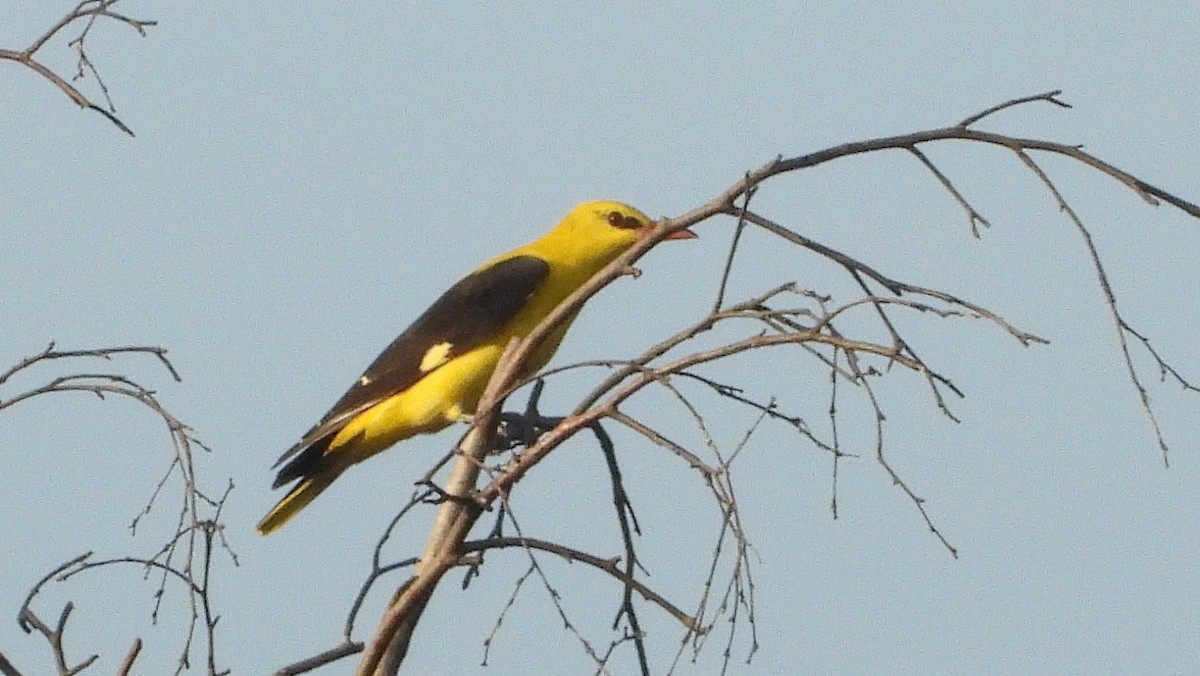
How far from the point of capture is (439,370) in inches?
254

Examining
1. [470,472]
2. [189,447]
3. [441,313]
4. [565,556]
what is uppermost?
[441,313]

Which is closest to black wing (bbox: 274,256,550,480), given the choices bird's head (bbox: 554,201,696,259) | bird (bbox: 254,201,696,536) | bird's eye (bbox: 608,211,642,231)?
bird (bbox: 254,201,696,536)

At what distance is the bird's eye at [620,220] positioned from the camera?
680 centimetres

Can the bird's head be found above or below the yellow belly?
above

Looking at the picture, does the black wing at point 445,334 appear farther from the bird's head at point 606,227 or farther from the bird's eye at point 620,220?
the bird's eye at point 620,220

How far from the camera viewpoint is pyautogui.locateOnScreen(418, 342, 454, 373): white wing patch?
6457 mm

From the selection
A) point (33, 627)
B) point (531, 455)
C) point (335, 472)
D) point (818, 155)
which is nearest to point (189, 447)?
point (33, 627)

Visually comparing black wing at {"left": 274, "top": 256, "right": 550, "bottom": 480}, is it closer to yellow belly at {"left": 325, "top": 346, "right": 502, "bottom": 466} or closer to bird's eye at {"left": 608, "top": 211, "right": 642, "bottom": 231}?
yellow belly at {"left": 325, "top": 346, "right": 502, "bottom": 466}

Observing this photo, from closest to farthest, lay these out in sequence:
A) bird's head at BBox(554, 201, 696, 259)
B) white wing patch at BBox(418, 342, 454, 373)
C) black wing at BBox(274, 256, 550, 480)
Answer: black wing at BBox(274, 256, 550, 480), white wing patch at BBox(418, 342, 454, 373), bird's head at BBox(554, 201, 696, 259)

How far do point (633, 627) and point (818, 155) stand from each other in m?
1.14

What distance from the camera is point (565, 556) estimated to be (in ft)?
12.8

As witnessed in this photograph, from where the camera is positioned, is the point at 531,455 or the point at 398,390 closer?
the point at 531,455

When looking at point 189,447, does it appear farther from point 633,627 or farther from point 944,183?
point 944,183

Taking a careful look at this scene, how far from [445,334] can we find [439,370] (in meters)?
0.17
